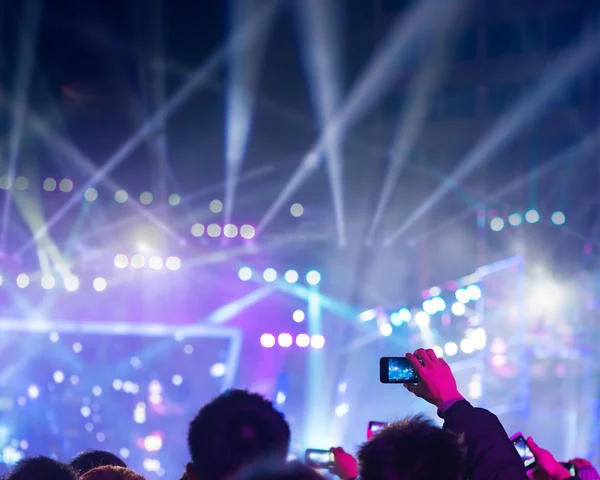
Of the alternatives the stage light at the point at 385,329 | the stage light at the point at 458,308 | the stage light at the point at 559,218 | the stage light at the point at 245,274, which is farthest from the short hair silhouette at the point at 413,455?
the stage light at the point at 559,218

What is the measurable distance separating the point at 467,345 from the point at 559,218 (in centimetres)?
620

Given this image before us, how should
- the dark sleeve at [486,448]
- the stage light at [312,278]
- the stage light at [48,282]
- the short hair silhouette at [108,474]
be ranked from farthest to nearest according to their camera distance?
the stage light at [48,282], the stage light at [312,278], the short hair silhouette at [108,474], the dark sleeve at [486,448]

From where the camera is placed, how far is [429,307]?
46.2ft

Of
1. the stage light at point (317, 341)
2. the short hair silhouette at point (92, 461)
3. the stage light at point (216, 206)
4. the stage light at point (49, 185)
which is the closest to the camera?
the short hair silhouette at point (92, 461)

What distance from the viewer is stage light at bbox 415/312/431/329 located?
14.3 metres

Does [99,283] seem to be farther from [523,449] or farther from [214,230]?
[523,449]

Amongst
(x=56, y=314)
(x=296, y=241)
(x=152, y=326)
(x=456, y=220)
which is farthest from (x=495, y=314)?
(x=56, y=314)

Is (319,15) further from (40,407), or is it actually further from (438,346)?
(40,407)

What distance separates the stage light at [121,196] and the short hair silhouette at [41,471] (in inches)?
512

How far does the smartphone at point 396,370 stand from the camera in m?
2.03

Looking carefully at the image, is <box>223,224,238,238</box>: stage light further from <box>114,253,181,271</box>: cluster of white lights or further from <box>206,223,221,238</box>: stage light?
<box>114,253,181,271</box>: cluster of white lights

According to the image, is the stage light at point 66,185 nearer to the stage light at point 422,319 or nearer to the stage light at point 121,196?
the stage light at point 121,196

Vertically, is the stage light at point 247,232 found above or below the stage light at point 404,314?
above

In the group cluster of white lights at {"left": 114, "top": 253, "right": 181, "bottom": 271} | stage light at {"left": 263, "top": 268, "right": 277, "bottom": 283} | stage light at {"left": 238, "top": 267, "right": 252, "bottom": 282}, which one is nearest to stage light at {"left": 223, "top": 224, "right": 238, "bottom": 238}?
stage light at {"left": 238, "top": 267, "right": 252, "bottom": 282}
